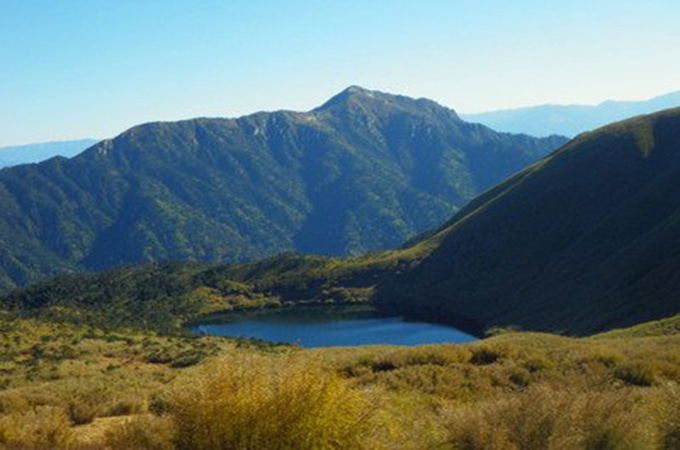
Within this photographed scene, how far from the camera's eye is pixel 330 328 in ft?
358

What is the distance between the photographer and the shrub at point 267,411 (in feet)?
31.6

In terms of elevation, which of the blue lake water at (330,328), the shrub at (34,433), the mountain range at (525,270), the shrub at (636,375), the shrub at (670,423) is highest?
the shrub at (34,433)

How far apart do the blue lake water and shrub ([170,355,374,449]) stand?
79935 millimetres

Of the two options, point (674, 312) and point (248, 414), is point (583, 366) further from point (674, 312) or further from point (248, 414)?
point (674, 312)

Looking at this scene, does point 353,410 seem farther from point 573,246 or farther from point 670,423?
point 573,246

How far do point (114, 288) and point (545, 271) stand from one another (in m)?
91.4

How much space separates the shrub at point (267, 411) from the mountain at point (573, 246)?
6208cm

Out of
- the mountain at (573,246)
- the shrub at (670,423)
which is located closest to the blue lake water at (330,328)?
the mountain at (573,246)

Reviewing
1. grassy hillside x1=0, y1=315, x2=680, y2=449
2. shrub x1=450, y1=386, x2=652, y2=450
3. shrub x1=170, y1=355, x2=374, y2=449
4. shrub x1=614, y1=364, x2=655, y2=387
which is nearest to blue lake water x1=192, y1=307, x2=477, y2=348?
shrub x1=614, y1=364, x2=655, y2=387

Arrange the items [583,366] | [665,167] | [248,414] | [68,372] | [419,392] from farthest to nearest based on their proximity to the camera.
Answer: [665,167]
[68,372]
[583,366]
[419,392]
[248,414]

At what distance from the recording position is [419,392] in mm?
18047

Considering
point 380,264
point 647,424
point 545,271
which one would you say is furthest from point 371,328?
point 647,424

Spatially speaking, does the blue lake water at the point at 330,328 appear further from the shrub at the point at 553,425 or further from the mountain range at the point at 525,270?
the shrub at the point at 553,425

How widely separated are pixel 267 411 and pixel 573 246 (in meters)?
104
